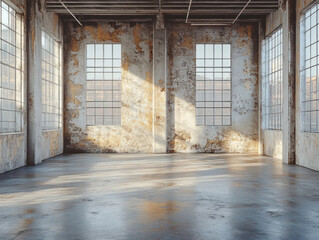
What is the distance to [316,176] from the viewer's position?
998cm

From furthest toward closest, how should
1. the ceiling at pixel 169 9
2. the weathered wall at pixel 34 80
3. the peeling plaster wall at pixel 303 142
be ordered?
the ceiling at pixel 169 9
the weathered wall at pixel 34 80
the peeling plaster wall at pixel 303 142

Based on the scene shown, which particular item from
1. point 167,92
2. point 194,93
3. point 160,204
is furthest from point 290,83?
point 160,204

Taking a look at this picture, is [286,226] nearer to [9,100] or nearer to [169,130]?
[9,100]

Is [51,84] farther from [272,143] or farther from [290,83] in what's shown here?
[272,143]

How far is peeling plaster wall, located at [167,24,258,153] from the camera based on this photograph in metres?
17.6

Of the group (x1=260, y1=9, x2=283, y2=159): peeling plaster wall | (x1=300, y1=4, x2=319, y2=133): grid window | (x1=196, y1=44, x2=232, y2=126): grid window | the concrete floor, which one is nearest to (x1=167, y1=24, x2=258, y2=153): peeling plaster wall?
→ (x1=196, y1=44, x2=232, y2=126): grid window

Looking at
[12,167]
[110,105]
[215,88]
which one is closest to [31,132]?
[12,167]

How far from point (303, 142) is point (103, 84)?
32.2ft

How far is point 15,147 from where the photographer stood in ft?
38.5

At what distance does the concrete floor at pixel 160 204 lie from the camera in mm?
4828

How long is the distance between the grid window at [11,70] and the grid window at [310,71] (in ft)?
31.8

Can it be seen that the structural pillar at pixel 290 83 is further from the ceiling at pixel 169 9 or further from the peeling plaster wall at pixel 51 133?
the peeling plaster wall at pixel 51 133

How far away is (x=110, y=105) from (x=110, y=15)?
4.35 meters

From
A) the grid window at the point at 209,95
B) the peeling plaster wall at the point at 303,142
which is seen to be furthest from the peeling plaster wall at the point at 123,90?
the peeling plaster wall at the point at 303,142
